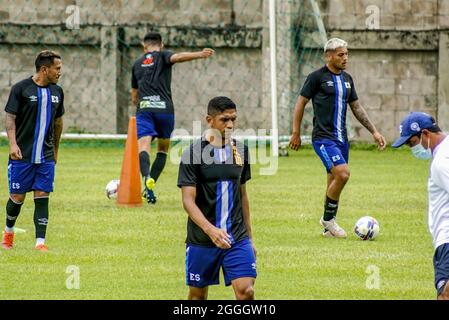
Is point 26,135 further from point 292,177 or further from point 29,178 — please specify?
point 292,177

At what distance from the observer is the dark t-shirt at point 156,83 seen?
17.7 m

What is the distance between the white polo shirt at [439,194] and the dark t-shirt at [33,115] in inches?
211

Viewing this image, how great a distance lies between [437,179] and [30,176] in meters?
5.64

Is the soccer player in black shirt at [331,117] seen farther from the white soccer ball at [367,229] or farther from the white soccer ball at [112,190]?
the white soccer ball at [112,190]

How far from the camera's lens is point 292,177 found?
69.4ft

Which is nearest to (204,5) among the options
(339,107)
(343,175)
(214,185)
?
(339,107)

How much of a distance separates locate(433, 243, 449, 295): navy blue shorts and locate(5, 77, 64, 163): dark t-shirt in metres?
5.54

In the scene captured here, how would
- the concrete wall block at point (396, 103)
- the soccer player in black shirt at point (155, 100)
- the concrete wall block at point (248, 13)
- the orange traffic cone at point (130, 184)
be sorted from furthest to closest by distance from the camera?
the concrete wall block at point (248, 13) → the concrete wall block at point (396, 103) → the soccer player in black shirt at point (155, 100) → the orange traffic cone at point (130, 184)

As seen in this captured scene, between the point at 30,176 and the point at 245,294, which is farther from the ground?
the point at 30,176

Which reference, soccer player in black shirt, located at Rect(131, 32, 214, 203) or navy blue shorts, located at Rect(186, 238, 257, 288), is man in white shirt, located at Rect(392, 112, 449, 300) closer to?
navy blue shorts, located at Rect(186, 238, 257, 288)

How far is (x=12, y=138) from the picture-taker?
41.3ft

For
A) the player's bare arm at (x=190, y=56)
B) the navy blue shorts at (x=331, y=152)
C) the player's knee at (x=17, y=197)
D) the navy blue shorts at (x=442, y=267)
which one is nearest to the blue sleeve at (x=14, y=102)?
the player's knee at (x=17, y=197)

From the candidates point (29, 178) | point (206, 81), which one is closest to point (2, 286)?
point (29, 178)

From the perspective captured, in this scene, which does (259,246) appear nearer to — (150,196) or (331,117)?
(331,117)
